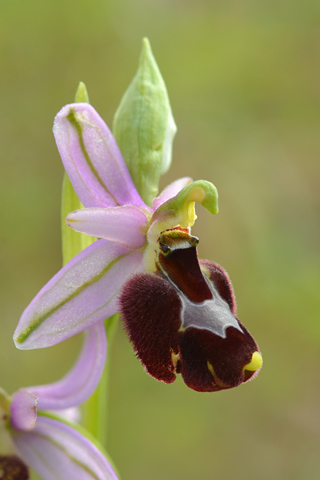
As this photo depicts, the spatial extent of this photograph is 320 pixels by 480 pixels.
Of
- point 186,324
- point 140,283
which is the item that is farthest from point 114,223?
point 186,324

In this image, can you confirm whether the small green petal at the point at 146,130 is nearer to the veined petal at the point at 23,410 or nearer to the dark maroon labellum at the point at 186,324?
the dark maroon labellum at the point at 186,324

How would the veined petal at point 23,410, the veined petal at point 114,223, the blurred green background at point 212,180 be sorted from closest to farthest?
the veined petal at point 114,223 → the veined petal at point 23,410 → the blurred green background at point 212,180

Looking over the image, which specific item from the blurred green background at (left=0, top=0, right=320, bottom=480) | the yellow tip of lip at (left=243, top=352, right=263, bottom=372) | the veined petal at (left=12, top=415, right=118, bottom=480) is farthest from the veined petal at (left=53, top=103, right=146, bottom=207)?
the blurred green background at (left=0, top=0, right=320, bottom=480)

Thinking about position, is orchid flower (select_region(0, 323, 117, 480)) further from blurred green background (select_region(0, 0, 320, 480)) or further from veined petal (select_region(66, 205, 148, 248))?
blurred green background (select_region(0, 0, 320, 480))

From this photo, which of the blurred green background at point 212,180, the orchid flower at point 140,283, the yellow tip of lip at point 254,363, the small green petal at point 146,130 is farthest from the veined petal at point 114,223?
the blurred green background at point 212,180

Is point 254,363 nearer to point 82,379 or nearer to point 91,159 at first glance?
point 82,379

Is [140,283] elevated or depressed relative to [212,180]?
depressed

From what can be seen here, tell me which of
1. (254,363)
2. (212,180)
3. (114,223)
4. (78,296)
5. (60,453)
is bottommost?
(60,453)
